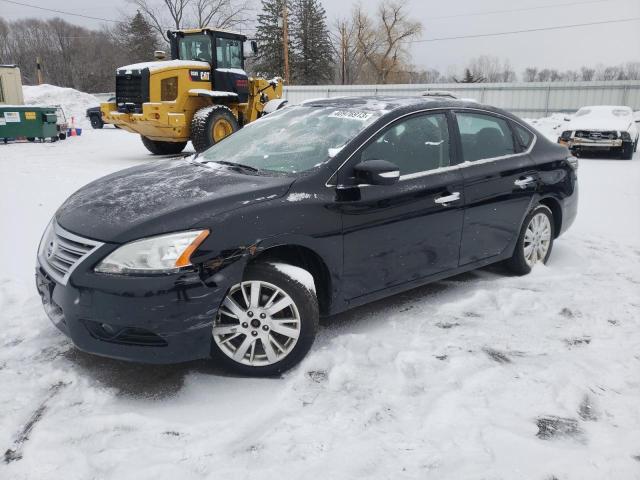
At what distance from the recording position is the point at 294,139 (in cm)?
360

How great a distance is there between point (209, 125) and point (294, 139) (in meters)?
8.13

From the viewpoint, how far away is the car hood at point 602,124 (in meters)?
12.8

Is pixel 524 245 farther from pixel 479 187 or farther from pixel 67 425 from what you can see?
pixel 67 425

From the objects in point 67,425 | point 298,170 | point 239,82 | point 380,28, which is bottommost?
point 67,425

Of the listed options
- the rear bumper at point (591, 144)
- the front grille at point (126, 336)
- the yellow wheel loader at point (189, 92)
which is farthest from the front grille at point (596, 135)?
the front grille at point (126, 336)

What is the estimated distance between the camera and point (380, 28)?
166ft

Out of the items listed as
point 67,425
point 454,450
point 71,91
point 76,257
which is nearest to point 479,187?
point 454,450

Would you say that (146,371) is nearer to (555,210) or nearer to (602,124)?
(555,210)

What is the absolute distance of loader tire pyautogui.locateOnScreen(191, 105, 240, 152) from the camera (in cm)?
1108

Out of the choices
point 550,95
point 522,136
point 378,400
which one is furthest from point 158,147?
point 550,95

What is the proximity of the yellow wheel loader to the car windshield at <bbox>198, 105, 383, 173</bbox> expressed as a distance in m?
6.92

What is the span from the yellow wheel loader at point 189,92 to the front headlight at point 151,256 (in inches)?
332

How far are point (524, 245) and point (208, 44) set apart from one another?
33.8 ft

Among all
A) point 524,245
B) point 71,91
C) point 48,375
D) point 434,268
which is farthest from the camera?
point 71,91
